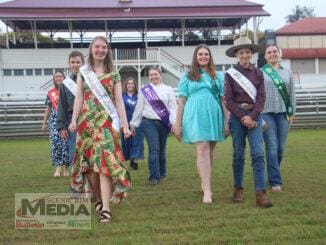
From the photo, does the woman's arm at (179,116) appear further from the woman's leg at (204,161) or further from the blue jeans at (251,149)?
the blue jeans at (251,149)

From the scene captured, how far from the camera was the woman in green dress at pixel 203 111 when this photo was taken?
Result: 6.57 meters

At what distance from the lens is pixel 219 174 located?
9.05 m

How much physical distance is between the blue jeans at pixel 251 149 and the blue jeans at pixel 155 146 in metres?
2.01

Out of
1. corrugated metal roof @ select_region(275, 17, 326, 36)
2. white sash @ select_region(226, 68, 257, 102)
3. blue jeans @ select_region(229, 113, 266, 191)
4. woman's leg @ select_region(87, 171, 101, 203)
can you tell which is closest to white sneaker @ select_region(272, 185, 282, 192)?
blue jeans @ select_region(229, 113, 266, 191)

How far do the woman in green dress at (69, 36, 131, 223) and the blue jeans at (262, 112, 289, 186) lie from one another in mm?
2295

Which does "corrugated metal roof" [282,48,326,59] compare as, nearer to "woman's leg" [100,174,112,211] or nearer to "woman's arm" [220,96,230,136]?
"woman's arm" [220,96,230,136]

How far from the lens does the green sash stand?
7364 mm

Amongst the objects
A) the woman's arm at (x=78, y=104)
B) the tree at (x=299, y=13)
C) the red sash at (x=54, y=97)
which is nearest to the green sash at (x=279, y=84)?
the woman's arm at (x=78, y=104)

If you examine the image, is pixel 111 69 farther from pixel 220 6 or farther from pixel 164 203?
pixel 220 6

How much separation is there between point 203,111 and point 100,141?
1.47 meters

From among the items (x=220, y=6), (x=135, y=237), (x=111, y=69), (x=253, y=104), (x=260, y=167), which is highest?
(x=220, y=6)

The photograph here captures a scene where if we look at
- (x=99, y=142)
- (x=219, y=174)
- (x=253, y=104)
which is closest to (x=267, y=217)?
(x=253, y=104)

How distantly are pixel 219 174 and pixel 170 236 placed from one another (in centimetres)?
420

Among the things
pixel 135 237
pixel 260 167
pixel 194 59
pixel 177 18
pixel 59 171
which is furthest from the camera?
pixel 177 18
